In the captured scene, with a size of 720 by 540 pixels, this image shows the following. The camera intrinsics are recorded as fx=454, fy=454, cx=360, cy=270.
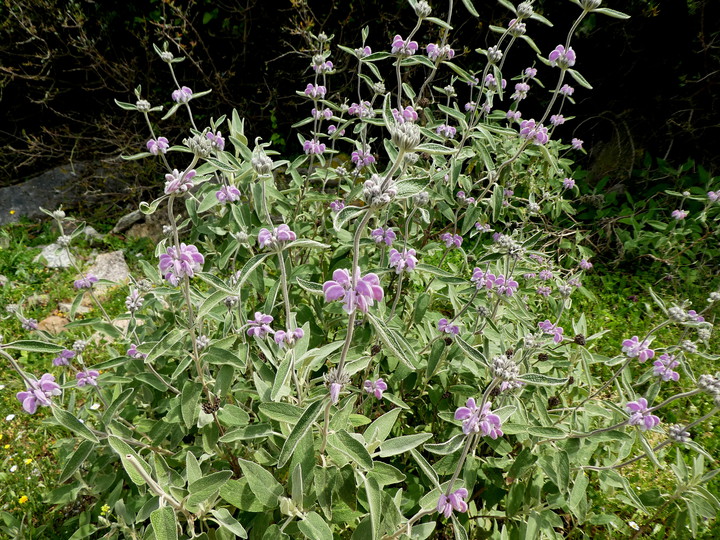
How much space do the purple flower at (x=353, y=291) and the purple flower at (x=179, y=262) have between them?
0.56 metres

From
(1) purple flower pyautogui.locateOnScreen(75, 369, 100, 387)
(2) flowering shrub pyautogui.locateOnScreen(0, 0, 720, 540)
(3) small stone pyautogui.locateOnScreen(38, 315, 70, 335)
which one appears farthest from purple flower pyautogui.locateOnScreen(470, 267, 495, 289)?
(3) small stone pyautogui.locateOnScreen(38, 315, 70, 335)

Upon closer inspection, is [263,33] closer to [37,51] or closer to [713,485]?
[37,51]

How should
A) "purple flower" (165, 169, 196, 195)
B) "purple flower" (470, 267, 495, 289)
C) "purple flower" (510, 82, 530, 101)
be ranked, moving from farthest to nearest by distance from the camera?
"purple flower" (510, 82, 530, 101) → "purple flower" (470, 267, 495, 289) → "purple flower" (165, 169, 196, 195)

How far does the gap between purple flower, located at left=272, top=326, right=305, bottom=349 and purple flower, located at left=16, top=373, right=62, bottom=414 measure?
34.4 inches

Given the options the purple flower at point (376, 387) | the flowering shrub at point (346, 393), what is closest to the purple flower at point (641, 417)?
the flowering shrub at point (346, 393)

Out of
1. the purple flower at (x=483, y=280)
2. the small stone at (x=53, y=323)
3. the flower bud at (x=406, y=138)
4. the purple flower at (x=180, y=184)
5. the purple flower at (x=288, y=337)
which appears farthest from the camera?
the small stone at (x=53, y=323)

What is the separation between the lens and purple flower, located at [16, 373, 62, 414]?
5.44 feet

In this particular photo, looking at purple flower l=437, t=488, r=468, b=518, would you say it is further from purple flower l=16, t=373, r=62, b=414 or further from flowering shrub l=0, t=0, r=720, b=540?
purple flower l=16, t=373, r=62, b=414

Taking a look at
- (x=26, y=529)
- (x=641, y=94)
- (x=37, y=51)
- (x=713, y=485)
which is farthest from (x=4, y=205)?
(x=641, y=94)

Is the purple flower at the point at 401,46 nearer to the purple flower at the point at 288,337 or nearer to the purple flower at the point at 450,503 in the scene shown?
the purple flower at the point at 288,337

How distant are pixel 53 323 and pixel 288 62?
4.54 meters

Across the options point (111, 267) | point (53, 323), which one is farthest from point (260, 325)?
point (111, 267)

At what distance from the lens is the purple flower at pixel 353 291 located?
4.13 ft

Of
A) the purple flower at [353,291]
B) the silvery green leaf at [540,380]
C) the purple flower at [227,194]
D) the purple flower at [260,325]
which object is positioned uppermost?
the purple flower at [353,291]
